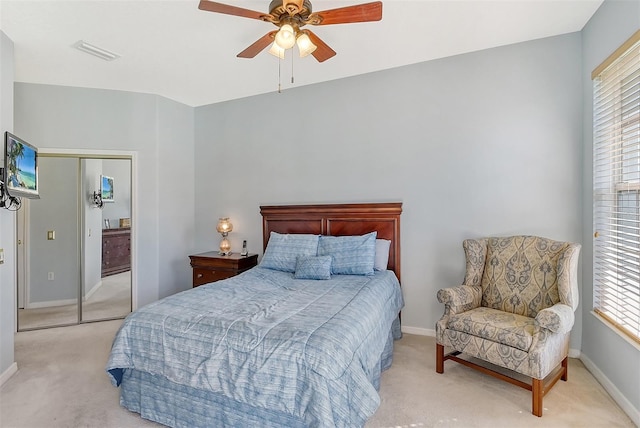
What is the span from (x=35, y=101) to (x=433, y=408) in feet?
17.2

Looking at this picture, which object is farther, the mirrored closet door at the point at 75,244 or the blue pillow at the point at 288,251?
the mirrored closet door at the point at 75,244

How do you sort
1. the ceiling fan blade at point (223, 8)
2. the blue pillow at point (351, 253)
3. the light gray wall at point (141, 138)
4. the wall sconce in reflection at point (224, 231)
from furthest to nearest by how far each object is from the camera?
the wall sconce in reflection at point (224, 231) → the light gray wall at point (141, 138) → the blue pillow at point (351, 253) → the ceiling fan blade at point (223, 8)

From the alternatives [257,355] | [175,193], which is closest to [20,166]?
[175,193]

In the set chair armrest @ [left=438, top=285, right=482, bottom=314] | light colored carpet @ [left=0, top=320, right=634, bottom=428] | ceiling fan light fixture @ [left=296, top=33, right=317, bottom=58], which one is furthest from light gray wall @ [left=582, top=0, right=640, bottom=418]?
ceiling fan light fixture @ [left=296, top=33, right=317, bottom=58]

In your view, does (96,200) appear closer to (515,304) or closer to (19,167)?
(19,167)

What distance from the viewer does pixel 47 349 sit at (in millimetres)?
3275

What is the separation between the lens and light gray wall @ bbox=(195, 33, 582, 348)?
303 centimetres

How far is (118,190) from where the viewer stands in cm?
433

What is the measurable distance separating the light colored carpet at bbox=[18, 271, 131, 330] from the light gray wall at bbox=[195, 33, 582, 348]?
1.57 m

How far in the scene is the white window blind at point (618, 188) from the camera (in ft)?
7.18

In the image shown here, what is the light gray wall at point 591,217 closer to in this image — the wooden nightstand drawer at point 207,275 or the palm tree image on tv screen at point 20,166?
the wooden nightstand drawer at point 207,275

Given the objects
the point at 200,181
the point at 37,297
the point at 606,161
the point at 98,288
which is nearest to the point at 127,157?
the point at 200,181

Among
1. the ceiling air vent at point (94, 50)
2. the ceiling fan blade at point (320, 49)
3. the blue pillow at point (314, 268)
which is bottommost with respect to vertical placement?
the blue pillow at point (314, 268)

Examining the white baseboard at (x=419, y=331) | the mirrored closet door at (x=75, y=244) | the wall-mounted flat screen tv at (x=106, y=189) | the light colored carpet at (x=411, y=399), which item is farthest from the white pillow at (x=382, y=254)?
the wall-mounted flat screen tv at (x=106, y=189)
